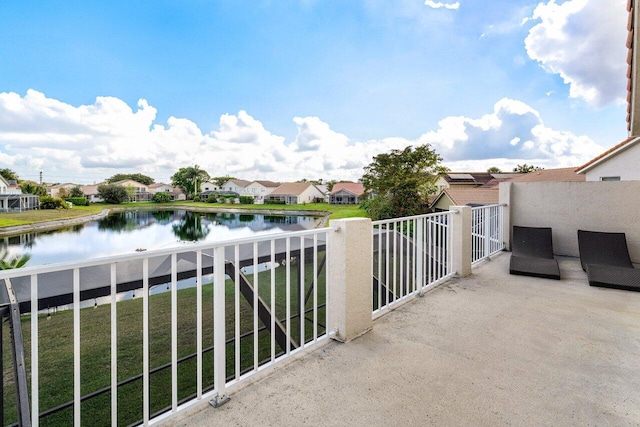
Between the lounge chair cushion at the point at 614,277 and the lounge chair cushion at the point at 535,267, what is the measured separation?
1.31ft

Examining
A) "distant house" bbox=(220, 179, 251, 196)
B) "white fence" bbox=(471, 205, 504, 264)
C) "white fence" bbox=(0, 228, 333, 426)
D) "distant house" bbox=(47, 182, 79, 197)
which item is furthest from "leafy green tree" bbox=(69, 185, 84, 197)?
"white fence" bbox=(471, 205, 504, 264)

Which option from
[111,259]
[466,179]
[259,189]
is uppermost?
[259,189]

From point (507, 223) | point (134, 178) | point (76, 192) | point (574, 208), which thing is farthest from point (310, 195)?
point (574, 208)

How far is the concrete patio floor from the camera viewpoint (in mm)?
1812

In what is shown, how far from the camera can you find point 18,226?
125 feet

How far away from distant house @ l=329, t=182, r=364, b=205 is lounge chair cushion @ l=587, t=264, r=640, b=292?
5106cm

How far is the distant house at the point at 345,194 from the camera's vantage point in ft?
184

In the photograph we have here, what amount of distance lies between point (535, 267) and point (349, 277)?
12.0 ft

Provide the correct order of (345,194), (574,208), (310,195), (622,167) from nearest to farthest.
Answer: (574,208)
(622,167)
(345,194)
(310,195)

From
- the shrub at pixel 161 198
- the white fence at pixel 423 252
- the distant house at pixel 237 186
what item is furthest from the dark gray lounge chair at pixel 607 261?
the shrub at pixel 161 198

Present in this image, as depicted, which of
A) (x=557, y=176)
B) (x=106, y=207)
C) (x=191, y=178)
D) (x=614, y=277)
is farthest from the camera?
(x=191, y=178)

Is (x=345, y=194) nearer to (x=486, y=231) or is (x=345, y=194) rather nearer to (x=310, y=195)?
(x=310, y=195)

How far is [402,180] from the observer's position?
22.8 m

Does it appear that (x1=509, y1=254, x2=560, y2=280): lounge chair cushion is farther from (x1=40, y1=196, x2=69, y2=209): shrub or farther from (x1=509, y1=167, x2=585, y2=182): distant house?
(x1=40, y1=196, x2=69, y2=209): shrub
